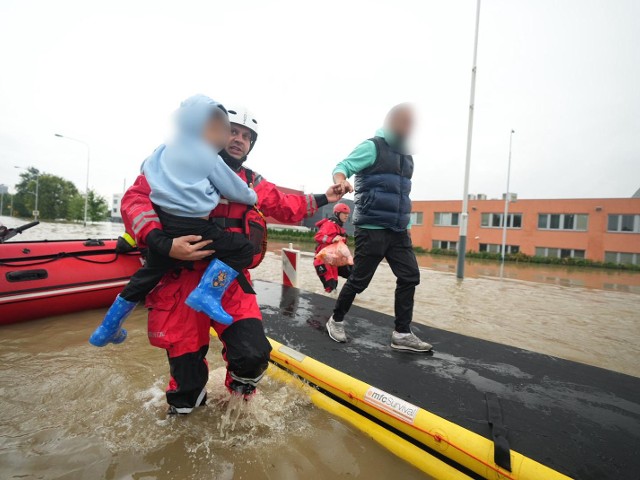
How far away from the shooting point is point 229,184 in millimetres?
1892

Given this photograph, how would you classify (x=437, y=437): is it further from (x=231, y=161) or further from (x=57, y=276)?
(x=57, y=276)

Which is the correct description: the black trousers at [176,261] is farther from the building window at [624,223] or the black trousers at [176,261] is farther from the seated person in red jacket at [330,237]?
the building window at [624,223]

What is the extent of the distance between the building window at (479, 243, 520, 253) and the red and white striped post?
1112 inches

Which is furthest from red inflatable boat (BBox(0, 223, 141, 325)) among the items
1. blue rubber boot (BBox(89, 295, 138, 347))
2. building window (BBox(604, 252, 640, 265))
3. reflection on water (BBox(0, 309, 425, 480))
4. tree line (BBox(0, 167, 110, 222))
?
tree line (BBox(0, 167, 110, 222))

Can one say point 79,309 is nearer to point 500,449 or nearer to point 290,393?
point 290,393

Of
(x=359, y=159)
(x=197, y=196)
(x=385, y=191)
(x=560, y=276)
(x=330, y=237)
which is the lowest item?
(x=560, y=276)

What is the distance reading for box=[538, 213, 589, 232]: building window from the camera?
26.5 metres

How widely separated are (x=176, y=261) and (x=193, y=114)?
813mm

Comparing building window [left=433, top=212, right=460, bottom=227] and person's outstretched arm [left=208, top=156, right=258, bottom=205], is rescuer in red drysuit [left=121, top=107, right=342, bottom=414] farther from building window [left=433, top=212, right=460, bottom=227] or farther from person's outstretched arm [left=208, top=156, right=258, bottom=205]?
building window [left=433, top=212, right=460, bottom=227]

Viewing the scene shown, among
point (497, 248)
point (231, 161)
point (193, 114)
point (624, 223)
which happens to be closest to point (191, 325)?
point (231, 161)

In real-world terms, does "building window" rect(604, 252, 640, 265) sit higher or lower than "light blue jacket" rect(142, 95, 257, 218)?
lower

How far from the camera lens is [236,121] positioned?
221 centimetres

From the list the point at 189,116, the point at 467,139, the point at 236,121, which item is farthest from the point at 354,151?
the point at 467,139

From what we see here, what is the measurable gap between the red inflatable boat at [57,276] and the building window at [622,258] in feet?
104
